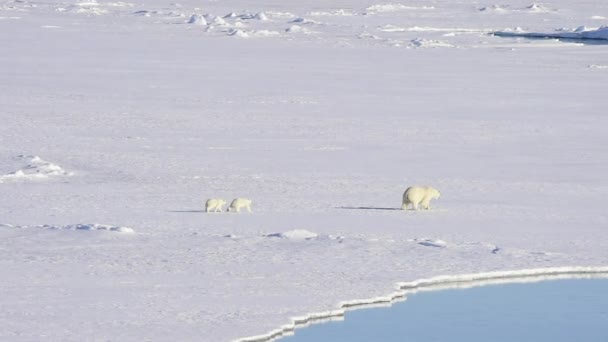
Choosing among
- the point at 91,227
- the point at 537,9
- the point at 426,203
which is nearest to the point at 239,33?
the point at 537,9

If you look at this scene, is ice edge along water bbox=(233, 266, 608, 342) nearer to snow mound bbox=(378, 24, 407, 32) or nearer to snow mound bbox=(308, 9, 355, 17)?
snow mound bbox=(378, 24, 407, 32)

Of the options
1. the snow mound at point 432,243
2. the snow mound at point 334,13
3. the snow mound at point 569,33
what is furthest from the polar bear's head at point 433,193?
the snow mound at point 334,13

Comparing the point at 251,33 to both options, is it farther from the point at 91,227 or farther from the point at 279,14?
the point at 91,227

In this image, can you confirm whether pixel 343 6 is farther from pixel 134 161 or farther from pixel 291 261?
pixel 291 261

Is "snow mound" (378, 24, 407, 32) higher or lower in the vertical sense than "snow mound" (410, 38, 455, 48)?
lower

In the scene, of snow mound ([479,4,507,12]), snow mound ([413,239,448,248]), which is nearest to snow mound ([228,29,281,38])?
snow mound ([479,4,507,12])

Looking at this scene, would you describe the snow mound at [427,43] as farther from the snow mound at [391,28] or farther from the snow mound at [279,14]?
the snow mound at [279,14]

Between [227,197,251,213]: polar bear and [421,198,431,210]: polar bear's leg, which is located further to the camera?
[421,198,431,210]: polar bear's leg

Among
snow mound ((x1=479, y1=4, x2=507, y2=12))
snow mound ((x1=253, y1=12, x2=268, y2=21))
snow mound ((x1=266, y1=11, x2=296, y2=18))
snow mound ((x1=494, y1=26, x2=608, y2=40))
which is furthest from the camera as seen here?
snow mound ((x1=479, y1=4, x2=507, y2=12))
